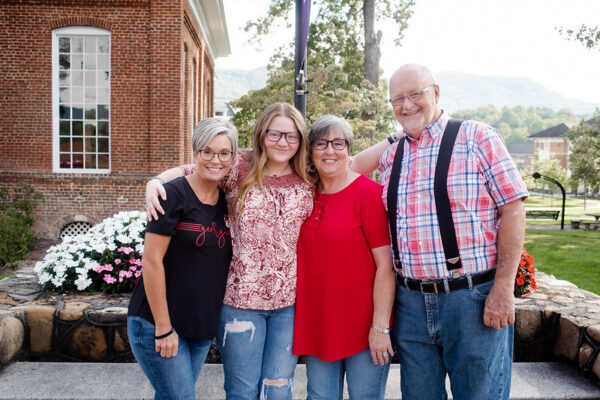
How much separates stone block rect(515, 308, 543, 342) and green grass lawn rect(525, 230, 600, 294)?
398cm

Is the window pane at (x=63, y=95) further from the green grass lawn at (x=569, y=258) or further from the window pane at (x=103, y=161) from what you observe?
the green grass lawn at (x=569, y=258)

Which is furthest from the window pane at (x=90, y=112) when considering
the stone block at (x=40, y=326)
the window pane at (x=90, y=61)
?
the stone block at (x=40, y=326)

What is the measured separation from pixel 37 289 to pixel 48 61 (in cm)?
835

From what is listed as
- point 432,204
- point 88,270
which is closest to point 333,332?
point 432,204

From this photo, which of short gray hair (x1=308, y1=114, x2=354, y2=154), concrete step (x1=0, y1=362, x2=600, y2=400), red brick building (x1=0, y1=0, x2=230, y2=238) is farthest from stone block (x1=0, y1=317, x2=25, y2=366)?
red brick building (x1=0, y1=0, x2=230, y2=238)

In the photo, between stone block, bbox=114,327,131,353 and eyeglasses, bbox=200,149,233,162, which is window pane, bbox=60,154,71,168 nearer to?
stone block, bbox=114,327,131,353

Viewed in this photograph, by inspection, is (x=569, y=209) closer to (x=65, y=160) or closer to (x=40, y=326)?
(x=65, y=160)

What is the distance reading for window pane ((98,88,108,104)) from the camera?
456 inches

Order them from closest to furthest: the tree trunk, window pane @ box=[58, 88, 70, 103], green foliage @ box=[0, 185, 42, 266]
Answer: green foliage @ box=[0, 185, 42, 266]
window pane @ box=[58, 88, 70, 103]
the tree trunk

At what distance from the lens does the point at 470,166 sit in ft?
7.75

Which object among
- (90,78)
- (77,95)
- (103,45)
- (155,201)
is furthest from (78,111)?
(155,201)

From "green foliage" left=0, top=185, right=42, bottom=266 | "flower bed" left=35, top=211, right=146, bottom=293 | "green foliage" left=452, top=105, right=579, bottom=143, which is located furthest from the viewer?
"green foliage" left=452, top=105, right=579, bottom=143

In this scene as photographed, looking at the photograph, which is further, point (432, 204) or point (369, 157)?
point (369, 157)

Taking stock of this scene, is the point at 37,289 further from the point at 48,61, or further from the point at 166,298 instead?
the point at 48,61
